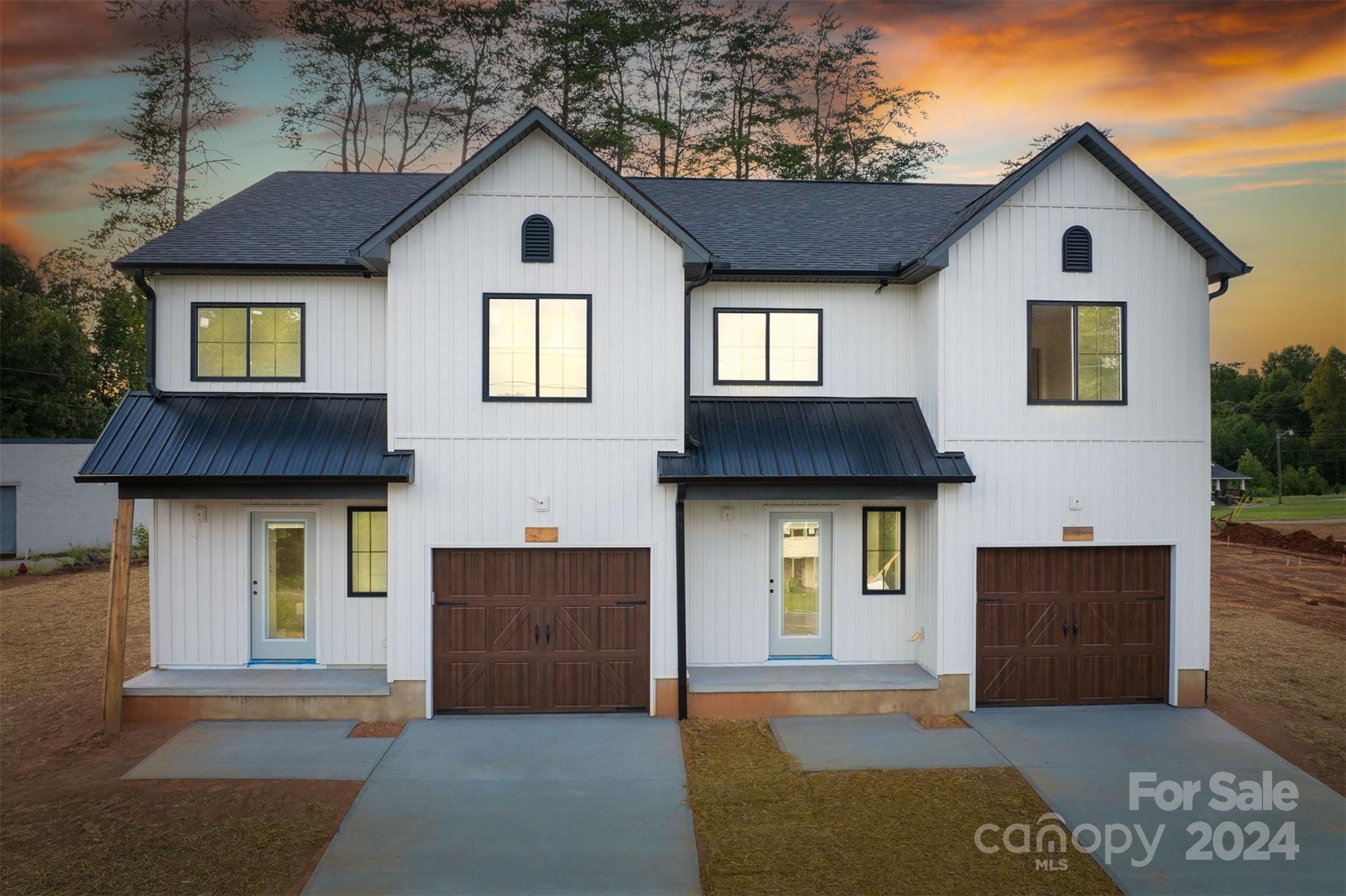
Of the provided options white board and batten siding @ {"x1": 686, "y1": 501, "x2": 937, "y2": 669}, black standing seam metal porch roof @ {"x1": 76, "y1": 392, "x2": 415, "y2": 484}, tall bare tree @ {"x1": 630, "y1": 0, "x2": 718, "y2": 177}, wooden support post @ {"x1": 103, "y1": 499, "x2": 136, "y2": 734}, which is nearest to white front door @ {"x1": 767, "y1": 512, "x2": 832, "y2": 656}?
white board and batten siding @ {"x1": 686, "y1": 501, "x2": 937, "y2": 669}

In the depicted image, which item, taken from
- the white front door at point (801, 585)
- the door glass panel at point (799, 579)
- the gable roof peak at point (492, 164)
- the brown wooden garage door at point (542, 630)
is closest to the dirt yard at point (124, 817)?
the brown wooden garage door at point (542, 630)

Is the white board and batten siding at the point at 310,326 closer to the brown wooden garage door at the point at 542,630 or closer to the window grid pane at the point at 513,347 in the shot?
the window grid pane at the point at 513,347

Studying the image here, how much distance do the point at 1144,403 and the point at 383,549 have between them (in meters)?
10.4

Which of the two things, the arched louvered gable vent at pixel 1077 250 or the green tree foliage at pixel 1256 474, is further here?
the green tree foliage at pixel 1256 474

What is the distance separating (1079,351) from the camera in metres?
9.73

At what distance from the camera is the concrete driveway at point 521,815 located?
5809mm

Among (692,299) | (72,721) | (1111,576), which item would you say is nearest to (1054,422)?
(1111,576)

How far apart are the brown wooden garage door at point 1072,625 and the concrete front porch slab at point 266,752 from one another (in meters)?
7.67

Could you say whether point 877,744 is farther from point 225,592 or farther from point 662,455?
point 225,592

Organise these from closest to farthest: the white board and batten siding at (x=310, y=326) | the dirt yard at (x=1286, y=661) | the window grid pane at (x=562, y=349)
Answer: the dirt yard at (x=1286, y=661) < the window grid pane at (x=562, y=349) < the white board and batten siding at (x=310, y=326)

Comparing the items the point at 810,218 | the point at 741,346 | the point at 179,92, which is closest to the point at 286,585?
the point at 741,346

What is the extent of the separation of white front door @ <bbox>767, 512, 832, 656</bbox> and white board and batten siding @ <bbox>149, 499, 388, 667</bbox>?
5.50 metres

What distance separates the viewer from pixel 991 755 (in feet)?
26.5

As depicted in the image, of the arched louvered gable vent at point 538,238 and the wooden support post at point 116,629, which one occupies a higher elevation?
the arched louvered gable vent at point 538,238
